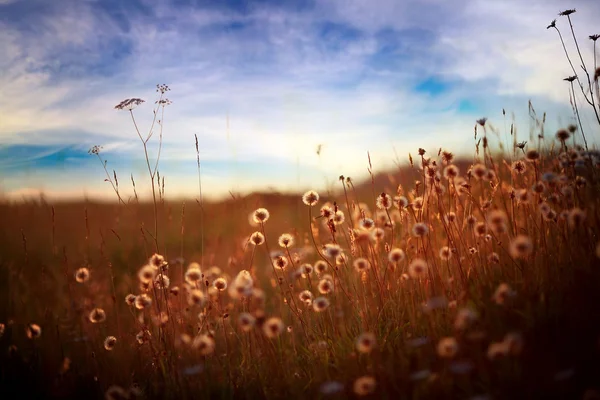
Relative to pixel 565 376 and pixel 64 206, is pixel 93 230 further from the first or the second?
pixel 565 376

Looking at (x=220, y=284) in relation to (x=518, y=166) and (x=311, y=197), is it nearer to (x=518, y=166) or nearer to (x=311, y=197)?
(x=311, y=197)

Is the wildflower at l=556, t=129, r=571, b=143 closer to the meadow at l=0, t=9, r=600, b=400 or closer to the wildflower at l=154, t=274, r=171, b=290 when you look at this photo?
the meadow at l=0, t=9, r=600, b=400

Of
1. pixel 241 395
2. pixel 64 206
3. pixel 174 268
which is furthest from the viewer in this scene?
pixel 64 206

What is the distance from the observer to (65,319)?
408 cm

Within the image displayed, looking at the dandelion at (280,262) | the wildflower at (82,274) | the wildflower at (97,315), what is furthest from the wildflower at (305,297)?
the wildflower at (82,274)

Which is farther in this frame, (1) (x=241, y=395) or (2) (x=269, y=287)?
(2) (x=269, y=287)

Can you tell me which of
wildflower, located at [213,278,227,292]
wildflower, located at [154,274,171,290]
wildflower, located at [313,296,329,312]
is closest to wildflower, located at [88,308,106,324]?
wildflower, located at [154,274,171,290]

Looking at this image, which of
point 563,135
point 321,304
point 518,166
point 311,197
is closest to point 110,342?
point 321,304

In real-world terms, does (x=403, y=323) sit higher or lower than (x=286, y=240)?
lower

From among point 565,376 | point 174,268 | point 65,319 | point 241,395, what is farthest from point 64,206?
point 565,376

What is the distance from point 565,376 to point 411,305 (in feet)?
4.51

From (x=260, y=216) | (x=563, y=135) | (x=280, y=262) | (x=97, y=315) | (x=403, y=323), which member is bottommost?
(x=403, y=323)

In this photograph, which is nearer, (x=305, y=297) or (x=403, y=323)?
(x=403, y=323)

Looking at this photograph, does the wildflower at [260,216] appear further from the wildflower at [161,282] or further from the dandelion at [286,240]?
the wildflower at [161,282]
